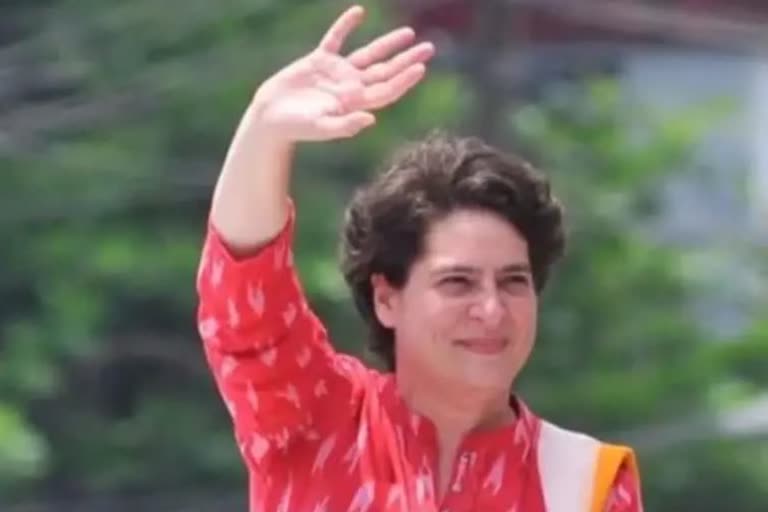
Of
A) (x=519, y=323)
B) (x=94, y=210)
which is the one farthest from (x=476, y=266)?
(x=94, y=210)

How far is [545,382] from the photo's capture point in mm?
4379

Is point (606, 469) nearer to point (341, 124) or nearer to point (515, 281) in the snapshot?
point (515, 281)

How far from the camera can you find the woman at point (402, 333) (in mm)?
1748

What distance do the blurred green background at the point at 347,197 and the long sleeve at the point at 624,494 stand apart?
2344 mm

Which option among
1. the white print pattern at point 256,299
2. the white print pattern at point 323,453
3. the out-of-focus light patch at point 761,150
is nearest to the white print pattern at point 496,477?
the white print pattern at point 323,453

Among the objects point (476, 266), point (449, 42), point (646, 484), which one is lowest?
point (646, 484)

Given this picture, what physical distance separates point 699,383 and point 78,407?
3.87 ft

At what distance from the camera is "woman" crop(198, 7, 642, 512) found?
1.75 metres

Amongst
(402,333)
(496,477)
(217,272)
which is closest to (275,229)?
(217,272)

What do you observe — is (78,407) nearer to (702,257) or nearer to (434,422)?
(702,257)

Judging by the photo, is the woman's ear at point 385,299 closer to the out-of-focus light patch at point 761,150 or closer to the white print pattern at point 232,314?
the white print pattern at point 232,314

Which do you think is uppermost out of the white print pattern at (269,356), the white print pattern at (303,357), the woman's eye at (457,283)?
the woman's eye at (457,283)

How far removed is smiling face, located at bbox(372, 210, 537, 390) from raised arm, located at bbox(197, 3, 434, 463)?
0.29 ft

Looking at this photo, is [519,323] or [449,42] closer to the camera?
[519,323]
